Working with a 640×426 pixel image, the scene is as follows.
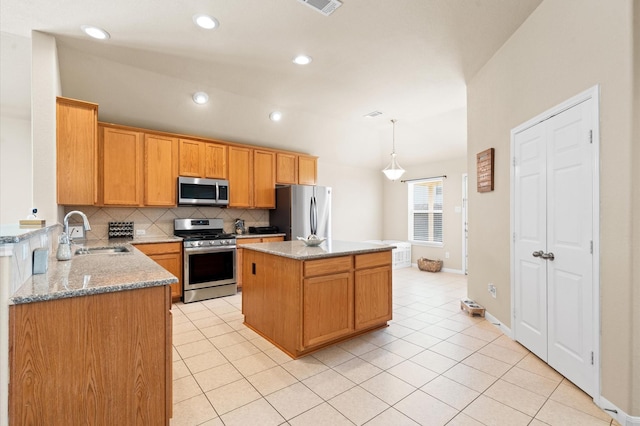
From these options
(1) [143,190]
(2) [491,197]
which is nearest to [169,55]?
(1) [143,190]

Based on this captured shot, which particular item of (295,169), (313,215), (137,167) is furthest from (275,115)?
(137,167)

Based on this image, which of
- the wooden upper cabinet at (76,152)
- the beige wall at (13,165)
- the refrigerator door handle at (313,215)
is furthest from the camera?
the refrigerator door handle at (313,215)

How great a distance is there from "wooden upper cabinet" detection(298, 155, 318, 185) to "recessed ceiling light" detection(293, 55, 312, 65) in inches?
99.0

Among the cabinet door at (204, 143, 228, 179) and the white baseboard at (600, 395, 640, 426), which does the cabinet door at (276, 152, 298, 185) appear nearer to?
the cabinet door at (204, 143, 228, 179)

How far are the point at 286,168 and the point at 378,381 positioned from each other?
4.20 meters

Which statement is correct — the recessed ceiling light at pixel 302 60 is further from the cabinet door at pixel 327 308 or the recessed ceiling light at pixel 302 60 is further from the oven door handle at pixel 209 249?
the oven door handle at pixel 209 249

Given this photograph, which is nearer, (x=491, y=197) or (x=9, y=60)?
(x=9, y=60)

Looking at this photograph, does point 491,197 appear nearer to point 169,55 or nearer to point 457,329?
→ point 457,329

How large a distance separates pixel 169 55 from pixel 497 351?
448cm

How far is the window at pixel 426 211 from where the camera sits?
6953mm

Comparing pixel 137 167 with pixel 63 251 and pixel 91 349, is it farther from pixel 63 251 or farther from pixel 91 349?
pixel 91 349

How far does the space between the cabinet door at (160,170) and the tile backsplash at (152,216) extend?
377 mm

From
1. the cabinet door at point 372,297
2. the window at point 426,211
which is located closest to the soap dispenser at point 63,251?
the cabinet door at point 372,297

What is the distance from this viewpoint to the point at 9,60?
10.1ft
